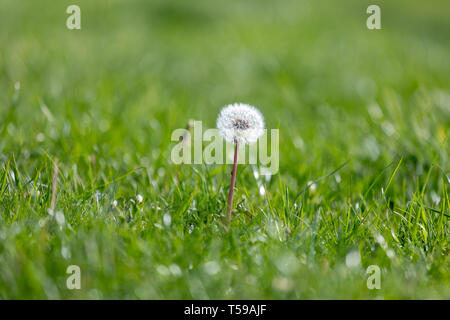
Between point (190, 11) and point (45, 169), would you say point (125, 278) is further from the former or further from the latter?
point (190, 11)

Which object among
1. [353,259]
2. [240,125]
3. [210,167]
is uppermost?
[240,125]

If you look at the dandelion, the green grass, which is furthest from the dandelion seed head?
the green grass

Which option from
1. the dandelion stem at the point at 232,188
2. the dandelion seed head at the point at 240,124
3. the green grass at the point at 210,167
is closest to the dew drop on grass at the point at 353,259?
the green grass at the point at 210,167

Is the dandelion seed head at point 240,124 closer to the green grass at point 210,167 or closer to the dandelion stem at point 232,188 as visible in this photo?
the dandelion stem at point 232,188

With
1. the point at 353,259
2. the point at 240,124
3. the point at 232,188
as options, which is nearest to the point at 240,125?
the point at 240,124

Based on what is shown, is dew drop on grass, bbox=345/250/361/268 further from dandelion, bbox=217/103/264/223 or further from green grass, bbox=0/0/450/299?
dandelion, bbox=217/103/264/223

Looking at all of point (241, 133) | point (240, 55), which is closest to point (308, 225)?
point (241, 133)

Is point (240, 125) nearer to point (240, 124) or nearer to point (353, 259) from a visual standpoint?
point (240, 124)
